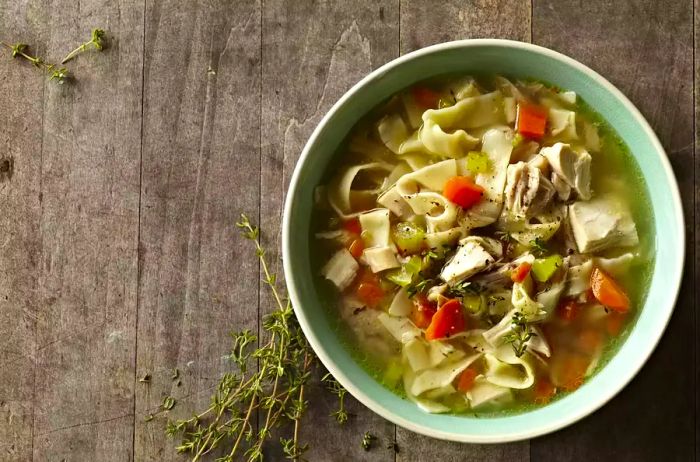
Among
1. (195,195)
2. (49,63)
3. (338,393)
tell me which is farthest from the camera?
(49,63)

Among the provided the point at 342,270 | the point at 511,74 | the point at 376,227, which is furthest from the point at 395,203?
the point at 511,74

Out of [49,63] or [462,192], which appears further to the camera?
[49,63]

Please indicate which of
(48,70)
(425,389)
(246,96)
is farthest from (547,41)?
(48,70)

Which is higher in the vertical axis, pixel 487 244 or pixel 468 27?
pixel 468 27

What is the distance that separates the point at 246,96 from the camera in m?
3.40

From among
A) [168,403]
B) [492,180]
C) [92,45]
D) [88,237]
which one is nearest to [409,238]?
[492,180]

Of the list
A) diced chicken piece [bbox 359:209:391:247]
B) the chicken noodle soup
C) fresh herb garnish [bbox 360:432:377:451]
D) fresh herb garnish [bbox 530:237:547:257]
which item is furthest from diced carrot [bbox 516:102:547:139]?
fresh herb garnish [bbox 360:432:377:451]

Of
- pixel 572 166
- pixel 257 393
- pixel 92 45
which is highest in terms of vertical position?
pixel 92 45

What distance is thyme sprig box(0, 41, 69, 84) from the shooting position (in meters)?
3.50

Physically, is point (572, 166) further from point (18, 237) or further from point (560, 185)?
point (18, 237)

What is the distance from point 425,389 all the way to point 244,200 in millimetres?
1201

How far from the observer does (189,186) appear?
3424 millimetres

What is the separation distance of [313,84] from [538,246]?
49.8 inches

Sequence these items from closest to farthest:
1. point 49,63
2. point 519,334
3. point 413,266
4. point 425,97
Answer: point 519,334 < point 413,266 < point 425,97 < point 49,63
